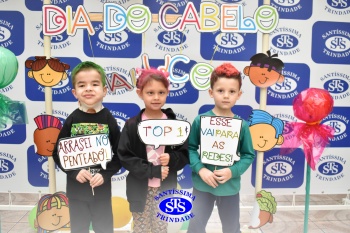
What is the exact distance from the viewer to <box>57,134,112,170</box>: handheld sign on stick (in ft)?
5.48

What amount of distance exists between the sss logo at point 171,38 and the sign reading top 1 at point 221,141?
878 millimetres

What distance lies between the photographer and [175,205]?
171 cm

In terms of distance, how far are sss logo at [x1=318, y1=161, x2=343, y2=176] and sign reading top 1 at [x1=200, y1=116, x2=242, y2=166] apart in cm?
120

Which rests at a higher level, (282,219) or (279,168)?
(279,168)

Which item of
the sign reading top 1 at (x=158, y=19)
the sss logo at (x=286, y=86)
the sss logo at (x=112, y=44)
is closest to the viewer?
the sign reading top 1 at (x=158, y=19)

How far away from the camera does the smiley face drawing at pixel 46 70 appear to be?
198 cm

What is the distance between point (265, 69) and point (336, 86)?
0.76 meters

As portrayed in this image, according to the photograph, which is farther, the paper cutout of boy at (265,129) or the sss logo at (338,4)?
the sss logo at (338,4)

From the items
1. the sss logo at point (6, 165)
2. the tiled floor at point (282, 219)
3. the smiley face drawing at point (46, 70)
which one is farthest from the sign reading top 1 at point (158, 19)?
the tiled floor at point (282, 219)

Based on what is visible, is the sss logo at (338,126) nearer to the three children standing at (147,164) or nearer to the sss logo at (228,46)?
the sss logo at (228,46)

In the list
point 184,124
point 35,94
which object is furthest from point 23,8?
point 184,124

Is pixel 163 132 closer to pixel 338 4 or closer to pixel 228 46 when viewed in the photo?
pixel 228 46

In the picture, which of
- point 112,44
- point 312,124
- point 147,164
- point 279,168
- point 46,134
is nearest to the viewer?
point 147,164

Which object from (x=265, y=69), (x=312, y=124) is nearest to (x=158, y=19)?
(x=265, y=69)
